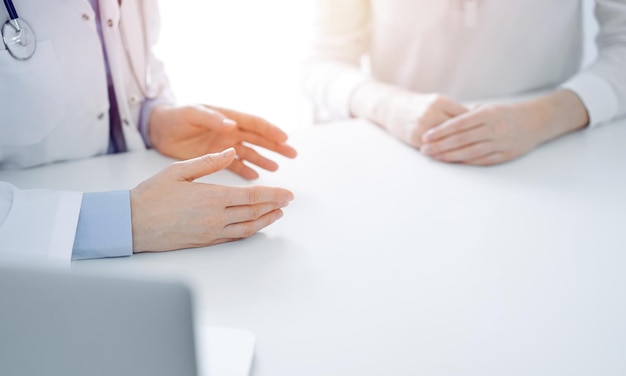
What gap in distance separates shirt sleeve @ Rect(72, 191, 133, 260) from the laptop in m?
0.38

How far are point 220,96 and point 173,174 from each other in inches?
45.6

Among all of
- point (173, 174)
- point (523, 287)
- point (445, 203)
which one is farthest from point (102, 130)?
point (523, 287)

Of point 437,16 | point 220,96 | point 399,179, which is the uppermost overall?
point 437,16

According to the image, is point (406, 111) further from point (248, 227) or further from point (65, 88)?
point (65, 88)

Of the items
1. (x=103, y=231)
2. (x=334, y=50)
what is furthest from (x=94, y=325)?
(x=334, y=50)

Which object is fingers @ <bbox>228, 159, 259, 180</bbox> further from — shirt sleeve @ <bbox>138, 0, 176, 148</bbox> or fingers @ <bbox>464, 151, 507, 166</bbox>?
fingers @ <bbox>464, 151, 507, 166</bbox>

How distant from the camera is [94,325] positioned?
1.22ft

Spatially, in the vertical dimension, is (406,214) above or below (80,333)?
below

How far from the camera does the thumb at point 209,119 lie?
3.21ft

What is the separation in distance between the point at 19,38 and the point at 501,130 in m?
0.72

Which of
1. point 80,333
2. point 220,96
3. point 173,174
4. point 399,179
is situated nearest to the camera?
point 80,333

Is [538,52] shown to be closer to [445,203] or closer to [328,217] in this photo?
[445,203]

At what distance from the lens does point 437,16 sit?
1316 mm

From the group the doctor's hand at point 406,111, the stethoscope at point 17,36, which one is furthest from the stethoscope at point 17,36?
the doctor's hand at point 406,111
